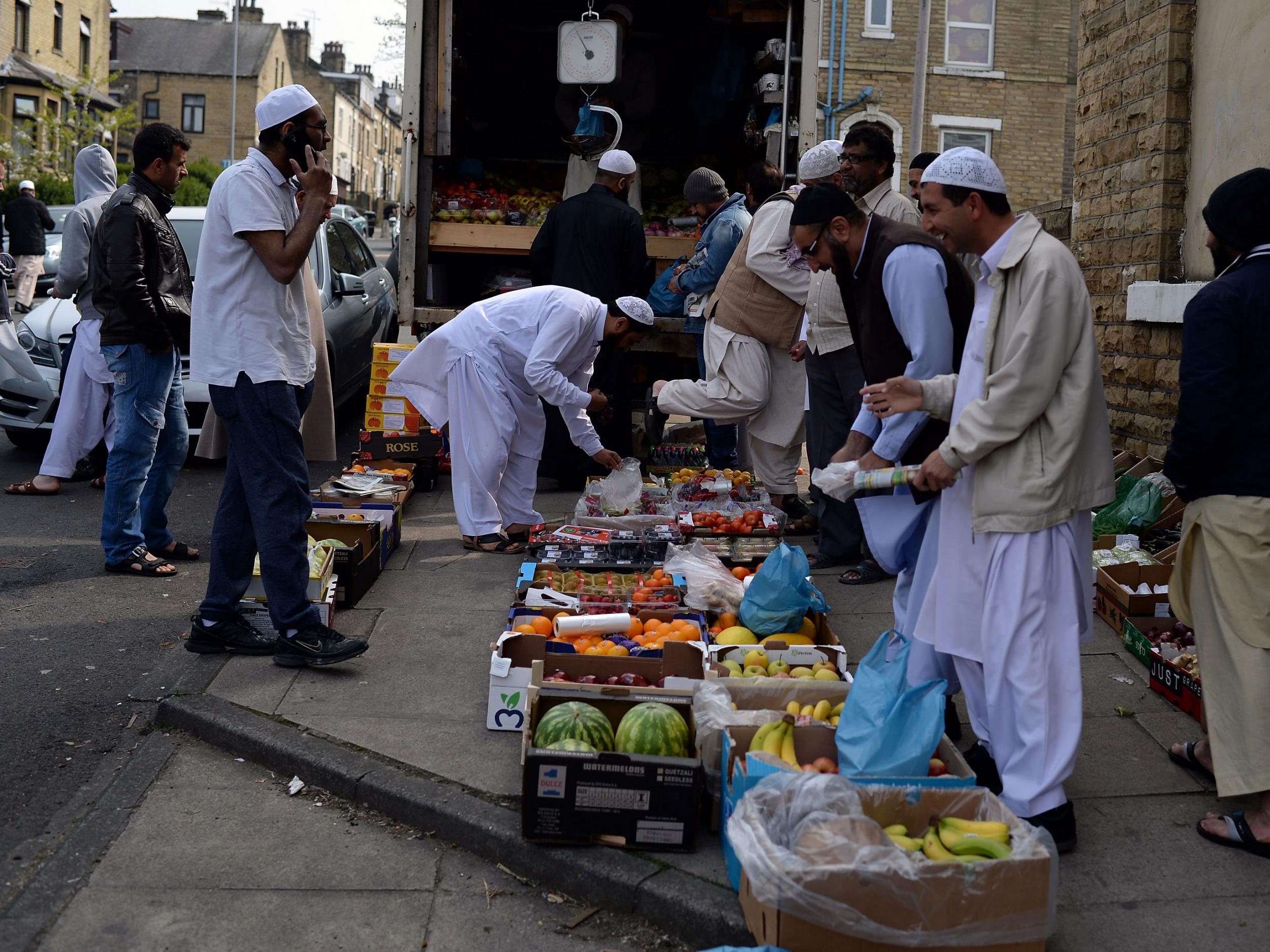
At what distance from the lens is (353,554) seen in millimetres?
5871

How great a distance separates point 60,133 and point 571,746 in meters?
37.5

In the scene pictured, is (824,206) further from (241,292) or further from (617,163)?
(617,163)

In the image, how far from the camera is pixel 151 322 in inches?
252

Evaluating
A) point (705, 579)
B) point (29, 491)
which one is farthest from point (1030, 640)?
point (29, 491)

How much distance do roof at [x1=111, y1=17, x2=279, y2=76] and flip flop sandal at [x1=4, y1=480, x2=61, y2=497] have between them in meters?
63.2

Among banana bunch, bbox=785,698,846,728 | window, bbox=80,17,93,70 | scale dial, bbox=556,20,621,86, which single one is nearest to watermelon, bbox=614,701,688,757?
banana bunch, bbox=785,698,846,728

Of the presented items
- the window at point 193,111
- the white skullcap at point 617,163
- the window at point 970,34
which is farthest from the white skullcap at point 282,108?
the window at point 193,111

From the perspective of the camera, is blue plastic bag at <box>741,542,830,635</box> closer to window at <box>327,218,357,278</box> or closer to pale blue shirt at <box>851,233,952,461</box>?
pale blue shirt at <box>851,233,952,461</box>

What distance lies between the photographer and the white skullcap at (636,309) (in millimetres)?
6859

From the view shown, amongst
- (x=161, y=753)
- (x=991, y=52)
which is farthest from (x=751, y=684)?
(x=991, y=52)

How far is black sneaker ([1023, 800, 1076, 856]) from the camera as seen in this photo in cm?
351

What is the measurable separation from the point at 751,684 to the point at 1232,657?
1.43m

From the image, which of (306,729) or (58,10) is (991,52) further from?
(58,10)

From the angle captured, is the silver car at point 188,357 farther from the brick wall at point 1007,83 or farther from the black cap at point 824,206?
the brick wall at point 1007,83
